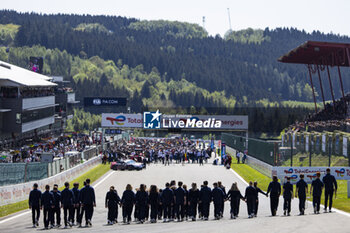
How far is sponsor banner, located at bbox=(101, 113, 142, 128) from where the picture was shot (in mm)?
67062

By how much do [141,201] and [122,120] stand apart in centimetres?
4898

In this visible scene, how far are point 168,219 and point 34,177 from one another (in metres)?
11.7

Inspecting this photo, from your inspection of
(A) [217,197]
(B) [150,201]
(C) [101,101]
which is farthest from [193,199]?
(C) [101,101]

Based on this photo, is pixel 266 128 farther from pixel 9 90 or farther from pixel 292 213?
pixel 292 213

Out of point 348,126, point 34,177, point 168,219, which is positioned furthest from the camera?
point 348,126

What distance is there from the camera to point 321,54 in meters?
63.5

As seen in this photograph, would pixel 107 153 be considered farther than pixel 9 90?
No

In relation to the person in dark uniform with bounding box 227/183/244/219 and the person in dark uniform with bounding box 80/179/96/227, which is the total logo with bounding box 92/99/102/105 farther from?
the person in dark uniform with bounding box 80/179/96/227

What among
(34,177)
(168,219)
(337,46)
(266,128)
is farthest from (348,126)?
(266,128)

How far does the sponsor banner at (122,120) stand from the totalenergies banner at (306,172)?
3634 cm

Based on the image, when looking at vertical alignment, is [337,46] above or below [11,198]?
above

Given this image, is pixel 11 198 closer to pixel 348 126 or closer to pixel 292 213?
pixel 292 213

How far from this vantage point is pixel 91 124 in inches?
7293

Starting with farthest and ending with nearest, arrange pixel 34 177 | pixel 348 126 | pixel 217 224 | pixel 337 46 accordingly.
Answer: pixel 337 46, pixel 348 126, pixel 34 177, pixel 217 224
